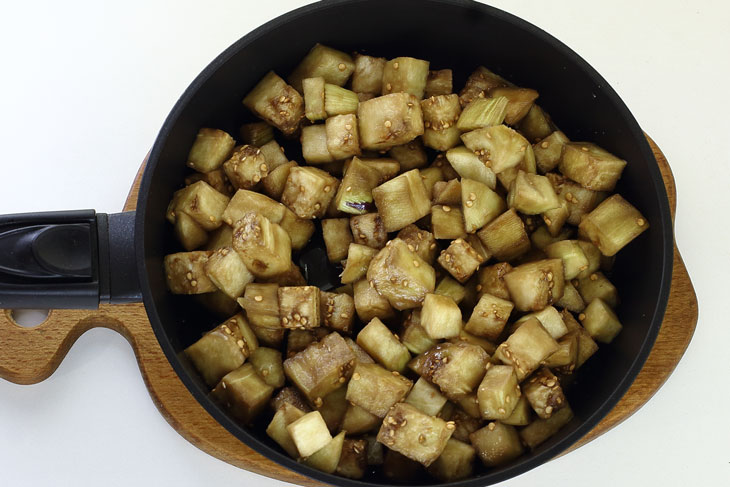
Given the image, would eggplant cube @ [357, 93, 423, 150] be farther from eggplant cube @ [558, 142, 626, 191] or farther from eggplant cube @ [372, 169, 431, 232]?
eggplant cube @ [558, 142, 626, 191]

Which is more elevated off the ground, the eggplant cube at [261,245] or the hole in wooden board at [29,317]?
the eggplant cube at [261,245]

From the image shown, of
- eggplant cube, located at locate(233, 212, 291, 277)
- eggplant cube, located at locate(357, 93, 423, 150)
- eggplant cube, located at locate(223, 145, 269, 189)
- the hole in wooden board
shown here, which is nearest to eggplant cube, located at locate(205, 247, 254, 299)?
eggplant cube, located at locate(233, 212, 291, 277)

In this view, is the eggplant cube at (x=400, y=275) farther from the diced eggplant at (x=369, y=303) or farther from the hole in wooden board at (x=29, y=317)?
the hole in wooden board at (x=29, y=317)

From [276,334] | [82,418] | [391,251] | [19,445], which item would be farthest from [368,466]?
[19,445]

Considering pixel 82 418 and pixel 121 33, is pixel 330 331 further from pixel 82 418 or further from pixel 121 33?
pixel 121 33

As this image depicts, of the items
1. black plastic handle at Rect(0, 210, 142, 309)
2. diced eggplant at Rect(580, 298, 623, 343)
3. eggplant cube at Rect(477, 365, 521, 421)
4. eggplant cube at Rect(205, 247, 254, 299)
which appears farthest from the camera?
diced eggplant at Rect(580, 298, 623, 343)

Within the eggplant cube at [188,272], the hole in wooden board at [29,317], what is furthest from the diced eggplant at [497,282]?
the hole in wooden board at [29,317]

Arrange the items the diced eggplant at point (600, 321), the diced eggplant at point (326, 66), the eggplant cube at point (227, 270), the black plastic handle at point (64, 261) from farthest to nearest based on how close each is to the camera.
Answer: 1. the diced eggplant at point (326, 66)
2. the diced eggplant at point (600, 321)
3. the eggplant cube at point (227, 270)
4. the black plastic handle at point (64, 261)
